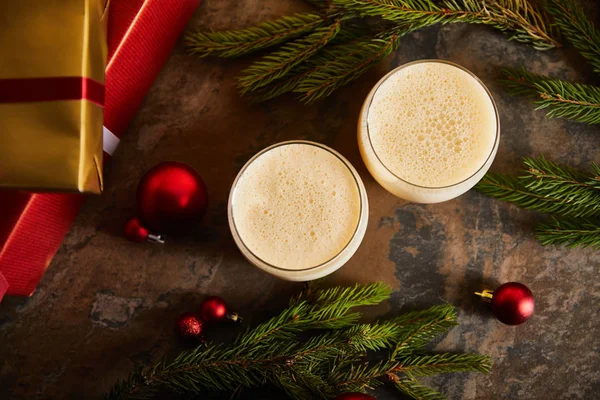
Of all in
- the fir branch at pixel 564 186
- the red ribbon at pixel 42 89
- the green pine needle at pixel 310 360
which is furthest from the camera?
the fir branch at pixel 564 186

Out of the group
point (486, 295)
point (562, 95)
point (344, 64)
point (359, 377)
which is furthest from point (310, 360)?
point (562, 95)

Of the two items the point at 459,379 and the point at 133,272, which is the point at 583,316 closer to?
the point at 459,379

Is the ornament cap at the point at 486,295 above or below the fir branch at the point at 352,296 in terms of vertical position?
below

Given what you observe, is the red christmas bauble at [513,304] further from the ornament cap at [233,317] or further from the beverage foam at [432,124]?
the ornament cap at [233,317]

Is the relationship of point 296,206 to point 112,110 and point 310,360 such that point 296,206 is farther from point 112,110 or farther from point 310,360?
point 112,110

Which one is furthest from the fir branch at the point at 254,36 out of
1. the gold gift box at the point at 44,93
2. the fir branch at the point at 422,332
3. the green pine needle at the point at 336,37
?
the fir branch at the point at 422,332

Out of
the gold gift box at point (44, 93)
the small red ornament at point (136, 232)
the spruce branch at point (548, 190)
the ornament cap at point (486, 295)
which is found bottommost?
the ornament cap at point (486, 295)

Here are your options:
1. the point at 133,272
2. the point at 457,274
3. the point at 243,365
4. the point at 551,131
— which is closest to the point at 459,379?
the point at 457,274
